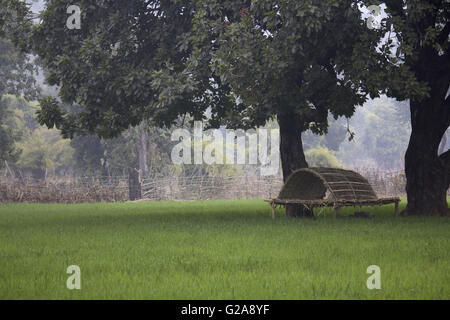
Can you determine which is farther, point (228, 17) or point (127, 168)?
point (127, 168)

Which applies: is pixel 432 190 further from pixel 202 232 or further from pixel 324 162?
pixel 324 162

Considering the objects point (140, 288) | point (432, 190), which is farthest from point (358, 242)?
point (432, 190)

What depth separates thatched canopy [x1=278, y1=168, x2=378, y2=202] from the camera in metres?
17.3

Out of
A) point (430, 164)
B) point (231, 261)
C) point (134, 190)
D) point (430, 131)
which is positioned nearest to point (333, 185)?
point (430, 164)

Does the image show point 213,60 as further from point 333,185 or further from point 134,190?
point 134,190

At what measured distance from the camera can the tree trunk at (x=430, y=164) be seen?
18.2 meters

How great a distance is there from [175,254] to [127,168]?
125 ft

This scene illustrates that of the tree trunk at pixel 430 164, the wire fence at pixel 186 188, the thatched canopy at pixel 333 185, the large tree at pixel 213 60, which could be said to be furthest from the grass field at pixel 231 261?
the wire fence at pixel 186 188

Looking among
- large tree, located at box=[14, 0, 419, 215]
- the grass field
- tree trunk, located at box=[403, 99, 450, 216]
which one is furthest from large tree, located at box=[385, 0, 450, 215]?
the grass field

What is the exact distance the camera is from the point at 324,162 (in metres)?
66.1

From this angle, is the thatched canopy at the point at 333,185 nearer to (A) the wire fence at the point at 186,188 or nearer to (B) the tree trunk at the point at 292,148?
(B) the tree trunk at the point at 292,148

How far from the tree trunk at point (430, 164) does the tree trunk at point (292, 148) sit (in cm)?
338

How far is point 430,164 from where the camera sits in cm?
1836

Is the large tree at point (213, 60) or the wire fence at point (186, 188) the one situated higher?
the large tree at point (213, 60)
